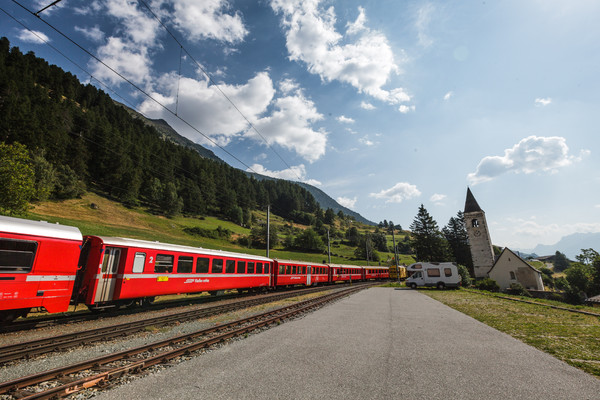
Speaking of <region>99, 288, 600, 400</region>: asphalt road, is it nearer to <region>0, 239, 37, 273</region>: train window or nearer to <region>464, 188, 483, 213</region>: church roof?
→ <region>0, 239, 37, 273</region>: train window

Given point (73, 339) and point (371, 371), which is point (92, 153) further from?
point (371, 371)

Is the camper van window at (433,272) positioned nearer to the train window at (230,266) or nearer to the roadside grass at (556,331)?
the roadside grass at (556,331)

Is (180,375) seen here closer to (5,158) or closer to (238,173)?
(5,158)

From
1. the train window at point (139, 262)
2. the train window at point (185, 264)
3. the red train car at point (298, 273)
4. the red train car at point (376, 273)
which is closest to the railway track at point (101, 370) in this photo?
the train window at point (139, 262)

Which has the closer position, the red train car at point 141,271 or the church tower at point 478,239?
the red train car at point 141,271

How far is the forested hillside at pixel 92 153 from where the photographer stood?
167ft

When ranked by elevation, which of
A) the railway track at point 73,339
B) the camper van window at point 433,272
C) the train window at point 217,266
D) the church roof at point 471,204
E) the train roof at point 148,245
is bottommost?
the railway track at point 73,339

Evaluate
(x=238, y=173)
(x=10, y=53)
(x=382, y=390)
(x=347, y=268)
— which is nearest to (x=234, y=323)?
(x=382, y=390)

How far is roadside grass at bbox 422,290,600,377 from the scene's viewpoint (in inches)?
248

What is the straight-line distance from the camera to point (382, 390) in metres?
4.73

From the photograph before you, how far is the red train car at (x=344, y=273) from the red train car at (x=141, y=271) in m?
21.6

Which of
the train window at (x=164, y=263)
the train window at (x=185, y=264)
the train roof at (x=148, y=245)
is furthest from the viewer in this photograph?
the train window at (x=185, y=264)

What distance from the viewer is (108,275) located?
10547mm

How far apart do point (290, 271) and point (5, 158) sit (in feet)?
87.9
